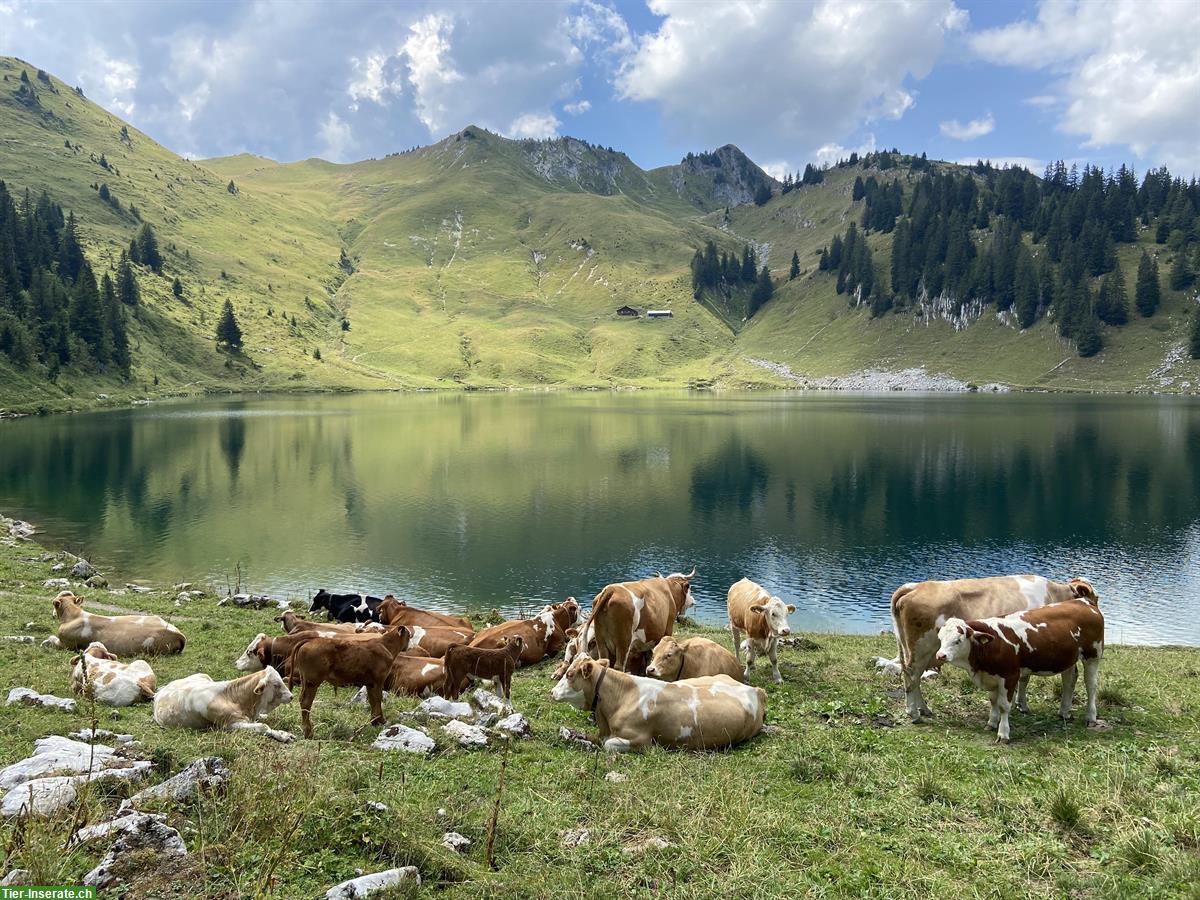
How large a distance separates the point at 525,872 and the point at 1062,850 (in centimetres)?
596

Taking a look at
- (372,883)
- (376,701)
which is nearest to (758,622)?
(376,701)

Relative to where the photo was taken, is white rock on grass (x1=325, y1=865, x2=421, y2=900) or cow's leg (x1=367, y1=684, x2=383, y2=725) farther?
cow's leg (x1=367, y1=684, x2=383, y2=725)

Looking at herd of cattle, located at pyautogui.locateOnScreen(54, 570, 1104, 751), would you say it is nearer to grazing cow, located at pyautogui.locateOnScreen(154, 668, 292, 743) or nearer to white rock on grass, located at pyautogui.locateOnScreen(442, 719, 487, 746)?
grazing cow, located at pyautogui.locateOnScreen(154, 668, 292, 743)

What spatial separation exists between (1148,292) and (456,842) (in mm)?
249080

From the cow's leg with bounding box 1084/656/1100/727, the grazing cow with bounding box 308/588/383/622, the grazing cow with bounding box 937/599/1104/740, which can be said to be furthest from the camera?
the grazing cow with bounding box 308/588/383/622

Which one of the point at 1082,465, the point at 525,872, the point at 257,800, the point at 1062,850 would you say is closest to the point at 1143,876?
the point at 1062,850

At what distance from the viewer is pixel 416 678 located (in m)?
15.8

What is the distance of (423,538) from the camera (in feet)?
157

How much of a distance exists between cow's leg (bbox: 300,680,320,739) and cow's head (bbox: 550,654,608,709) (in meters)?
4.38

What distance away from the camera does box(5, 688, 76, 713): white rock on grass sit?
1197 cm

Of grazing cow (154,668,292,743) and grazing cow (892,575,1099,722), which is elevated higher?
grazing cow (892,575,1099,722)

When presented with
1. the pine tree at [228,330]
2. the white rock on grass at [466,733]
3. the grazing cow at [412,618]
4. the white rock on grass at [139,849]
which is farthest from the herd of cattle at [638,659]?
the pine tree at [228,330]

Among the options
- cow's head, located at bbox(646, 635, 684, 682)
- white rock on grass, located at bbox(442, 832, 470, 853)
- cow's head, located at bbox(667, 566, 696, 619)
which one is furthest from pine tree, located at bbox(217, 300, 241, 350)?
white rock on grass, located at bbox(442, 832, 470, 853)

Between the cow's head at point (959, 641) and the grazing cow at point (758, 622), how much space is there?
190 inches
